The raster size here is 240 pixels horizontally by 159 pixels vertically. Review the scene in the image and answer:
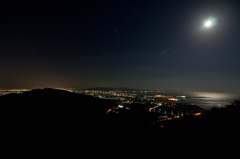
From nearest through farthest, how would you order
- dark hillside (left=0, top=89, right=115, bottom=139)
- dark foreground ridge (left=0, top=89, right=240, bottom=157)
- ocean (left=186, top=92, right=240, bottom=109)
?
dark foreground ridge (left=0, top=89, right=240, bottom=157)
dark hillside (left=0, top=89, right=115, bottom=139)
ocean (left=186, top=92, right=240, bottom=109)

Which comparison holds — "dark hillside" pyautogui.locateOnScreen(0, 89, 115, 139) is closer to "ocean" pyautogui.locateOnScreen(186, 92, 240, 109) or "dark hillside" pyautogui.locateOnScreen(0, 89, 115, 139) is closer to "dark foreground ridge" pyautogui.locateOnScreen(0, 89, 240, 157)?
"dark foreground ridge" pyautogui.locateOnScreen(0, 89, 240, 157)

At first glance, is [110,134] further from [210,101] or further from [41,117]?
[210,101]

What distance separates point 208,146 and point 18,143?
8751mm

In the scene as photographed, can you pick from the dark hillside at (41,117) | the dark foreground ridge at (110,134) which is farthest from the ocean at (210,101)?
the dark hillside at (41,117)

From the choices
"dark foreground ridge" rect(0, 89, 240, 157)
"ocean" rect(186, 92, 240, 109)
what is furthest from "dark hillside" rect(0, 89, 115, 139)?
→ "ocean" rect(186, 92, 240, 109)

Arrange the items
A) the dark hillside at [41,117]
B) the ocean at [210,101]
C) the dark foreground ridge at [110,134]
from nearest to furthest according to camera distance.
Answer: the dark foreground ridge at [110,134] < the dark hillside at [41,117] < the ocean at [210,101]

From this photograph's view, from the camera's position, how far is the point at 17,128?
304 inches

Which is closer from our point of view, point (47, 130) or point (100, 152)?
point (100, 152)

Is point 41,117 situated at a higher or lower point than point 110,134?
higher

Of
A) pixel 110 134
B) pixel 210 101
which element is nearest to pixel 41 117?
pixel 110 134

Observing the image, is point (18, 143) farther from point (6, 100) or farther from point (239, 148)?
point (239, 148)

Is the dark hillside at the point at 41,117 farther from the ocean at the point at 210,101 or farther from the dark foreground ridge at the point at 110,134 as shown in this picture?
the ocean at the point at 210,101

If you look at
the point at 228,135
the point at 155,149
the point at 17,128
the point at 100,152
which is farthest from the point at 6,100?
the point at 228,135

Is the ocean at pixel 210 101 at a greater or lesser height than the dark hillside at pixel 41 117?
lesser
